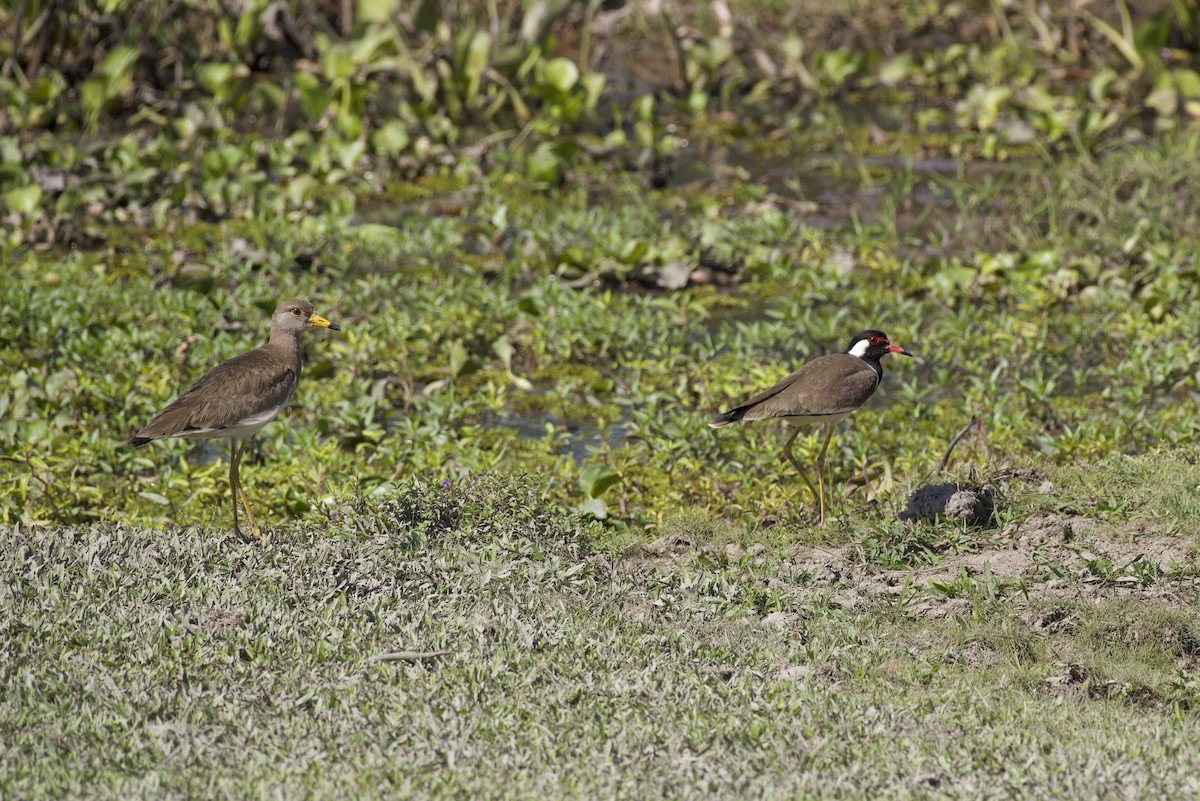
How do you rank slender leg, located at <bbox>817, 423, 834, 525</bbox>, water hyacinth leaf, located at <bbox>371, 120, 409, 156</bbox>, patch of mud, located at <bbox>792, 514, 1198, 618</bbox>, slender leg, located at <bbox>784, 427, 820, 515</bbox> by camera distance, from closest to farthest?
patch of mud, located at <bbox>792, 514, 1198, 618</bbox> → slender leg, located at <bbox>817, 423, 834, 525</bbox> → slender leg, located at <bbox>784, 427, 820, 515</bbox> → water hyacinth leaf, located at <bbox>371, 120, 409, 156</bbox>

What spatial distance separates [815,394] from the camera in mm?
6840

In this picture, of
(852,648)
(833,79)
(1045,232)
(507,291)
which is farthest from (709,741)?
(833,79)

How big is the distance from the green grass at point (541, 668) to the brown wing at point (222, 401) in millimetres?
462

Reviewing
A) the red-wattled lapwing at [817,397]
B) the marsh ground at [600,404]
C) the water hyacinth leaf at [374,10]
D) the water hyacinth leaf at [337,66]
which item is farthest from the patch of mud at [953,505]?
the water hyacinth leaf at [374,10]

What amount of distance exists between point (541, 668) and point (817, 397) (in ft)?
A: 7.55

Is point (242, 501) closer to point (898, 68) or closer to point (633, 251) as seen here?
point (633, 251)

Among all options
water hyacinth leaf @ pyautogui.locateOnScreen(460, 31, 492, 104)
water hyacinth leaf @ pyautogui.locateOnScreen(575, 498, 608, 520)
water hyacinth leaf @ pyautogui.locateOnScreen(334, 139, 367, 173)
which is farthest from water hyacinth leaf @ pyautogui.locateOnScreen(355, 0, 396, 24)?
water hyacinth leaf @ pyautogui.locateOnScreen(575, 498, 608, 520)

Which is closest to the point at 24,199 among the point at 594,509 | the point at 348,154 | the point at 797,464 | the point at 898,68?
the point at 348,154

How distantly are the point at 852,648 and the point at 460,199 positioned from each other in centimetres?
745

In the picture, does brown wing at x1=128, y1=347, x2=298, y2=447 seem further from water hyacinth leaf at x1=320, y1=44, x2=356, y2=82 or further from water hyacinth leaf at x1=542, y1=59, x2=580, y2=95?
water hyacinth leaf at x1=542, y1=59, x2=580, y2=95

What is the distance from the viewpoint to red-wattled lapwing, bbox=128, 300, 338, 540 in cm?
649

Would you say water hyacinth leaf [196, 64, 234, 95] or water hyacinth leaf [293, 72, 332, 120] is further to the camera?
water hyacinth leaf [196, 64, 234, 95]

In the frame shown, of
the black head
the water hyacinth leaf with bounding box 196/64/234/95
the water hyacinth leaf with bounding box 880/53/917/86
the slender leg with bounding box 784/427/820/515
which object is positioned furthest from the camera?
the water hyacinth leaf with bounding box 880/53/917/86

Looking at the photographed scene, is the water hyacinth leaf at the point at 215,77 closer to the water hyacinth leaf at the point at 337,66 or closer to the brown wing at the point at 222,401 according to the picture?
the water hyacinth leaf at the point at 337,66
